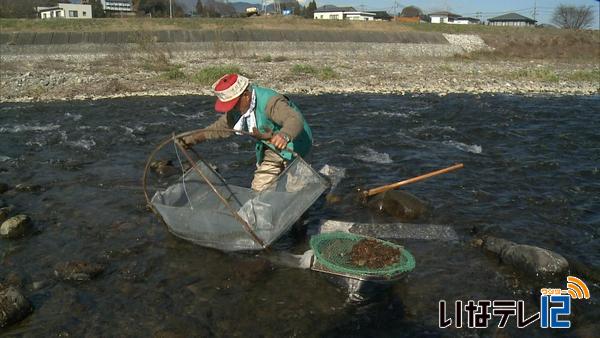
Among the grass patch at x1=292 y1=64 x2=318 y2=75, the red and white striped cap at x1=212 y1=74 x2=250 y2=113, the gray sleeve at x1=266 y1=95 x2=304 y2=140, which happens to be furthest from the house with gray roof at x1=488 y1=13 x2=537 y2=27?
the red and white striped cap at x1=212 y1=74 x2=250 y2=113

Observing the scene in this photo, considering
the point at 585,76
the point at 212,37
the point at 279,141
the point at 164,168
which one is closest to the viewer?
the point at 279,141

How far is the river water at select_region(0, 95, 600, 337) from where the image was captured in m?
4.63

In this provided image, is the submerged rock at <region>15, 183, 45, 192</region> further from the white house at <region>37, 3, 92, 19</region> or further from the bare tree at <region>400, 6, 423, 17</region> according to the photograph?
the bare tree at <region>400, 6, 423, 17</region>

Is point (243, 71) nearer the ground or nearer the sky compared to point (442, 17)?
nearer the ground

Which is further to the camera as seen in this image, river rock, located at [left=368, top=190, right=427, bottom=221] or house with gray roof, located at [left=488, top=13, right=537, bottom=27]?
house with gray roof, located at [left=488, top=13, right=537, bottom=27]

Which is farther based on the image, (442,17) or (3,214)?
(442,17)

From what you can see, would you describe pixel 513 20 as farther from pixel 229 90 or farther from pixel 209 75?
pixel 229 90

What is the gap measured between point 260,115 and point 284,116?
35 cm

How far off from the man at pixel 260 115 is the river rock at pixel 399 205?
6.23 feet

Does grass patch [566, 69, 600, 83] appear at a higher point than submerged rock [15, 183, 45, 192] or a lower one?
higher

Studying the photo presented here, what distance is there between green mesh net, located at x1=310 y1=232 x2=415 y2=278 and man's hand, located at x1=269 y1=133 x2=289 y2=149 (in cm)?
118

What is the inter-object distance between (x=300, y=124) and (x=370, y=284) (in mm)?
1803

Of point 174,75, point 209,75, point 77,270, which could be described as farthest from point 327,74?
point 77,270

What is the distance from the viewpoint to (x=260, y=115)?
5.31m
